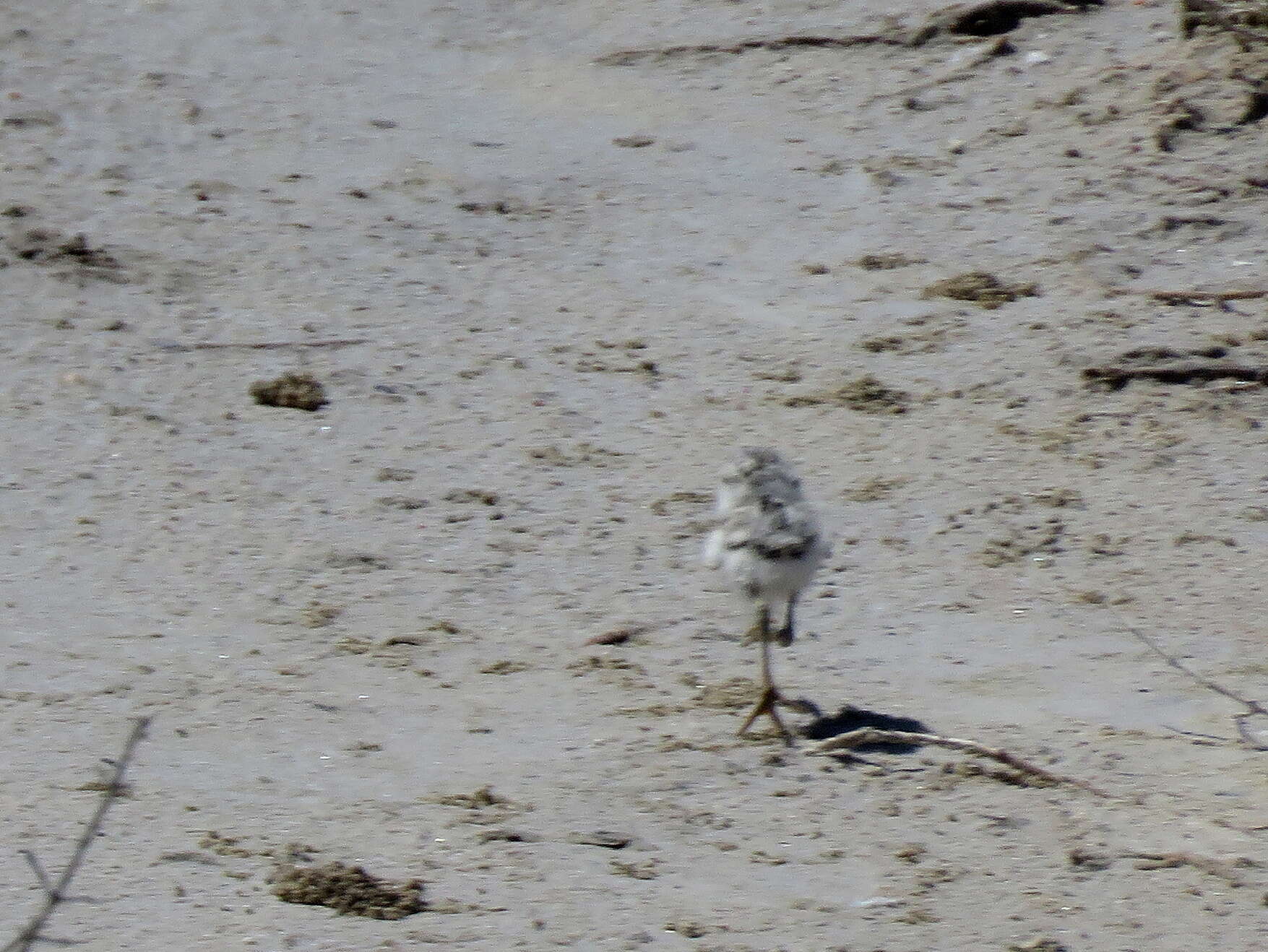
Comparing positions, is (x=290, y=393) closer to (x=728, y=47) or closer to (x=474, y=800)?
(x=474, y=800)

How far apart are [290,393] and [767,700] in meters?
3.03

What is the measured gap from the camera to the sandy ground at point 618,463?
4.95 metres

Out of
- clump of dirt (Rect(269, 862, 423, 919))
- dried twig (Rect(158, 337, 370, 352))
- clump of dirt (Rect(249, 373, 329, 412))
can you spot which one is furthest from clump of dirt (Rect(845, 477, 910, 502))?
clump of dirt (Rect(269, 862, 423, 919))

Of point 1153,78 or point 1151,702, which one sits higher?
point 1153,78

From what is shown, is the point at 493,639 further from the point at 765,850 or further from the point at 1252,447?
the point at 1252,447

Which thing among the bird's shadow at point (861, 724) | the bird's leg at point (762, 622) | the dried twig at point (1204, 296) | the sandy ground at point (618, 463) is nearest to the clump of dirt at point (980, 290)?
the sandy ground at point (618, 463)

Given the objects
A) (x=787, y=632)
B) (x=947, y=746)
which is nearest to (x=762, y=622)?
(x=787, y=632)

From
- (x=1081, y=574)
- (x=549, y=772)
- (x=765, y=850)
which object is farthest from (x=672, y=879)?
(x=1081, y=574)

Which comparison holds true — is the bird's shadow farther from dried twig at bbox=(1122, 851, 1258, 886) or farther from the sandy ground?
dried twig at bbox=(1122, 851, 1258, 886)

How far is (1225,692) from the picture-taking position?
5.92 m

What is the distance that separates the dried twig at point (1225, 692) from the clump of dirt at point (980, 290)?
2636mm

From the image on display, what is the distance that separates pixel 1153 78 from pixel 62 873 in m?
7.52

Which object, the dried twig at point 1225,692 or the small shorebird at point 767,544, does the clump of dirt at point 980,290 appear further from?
the small shorebird at point 767,544

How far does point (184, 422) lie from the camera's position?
7.80 meters
